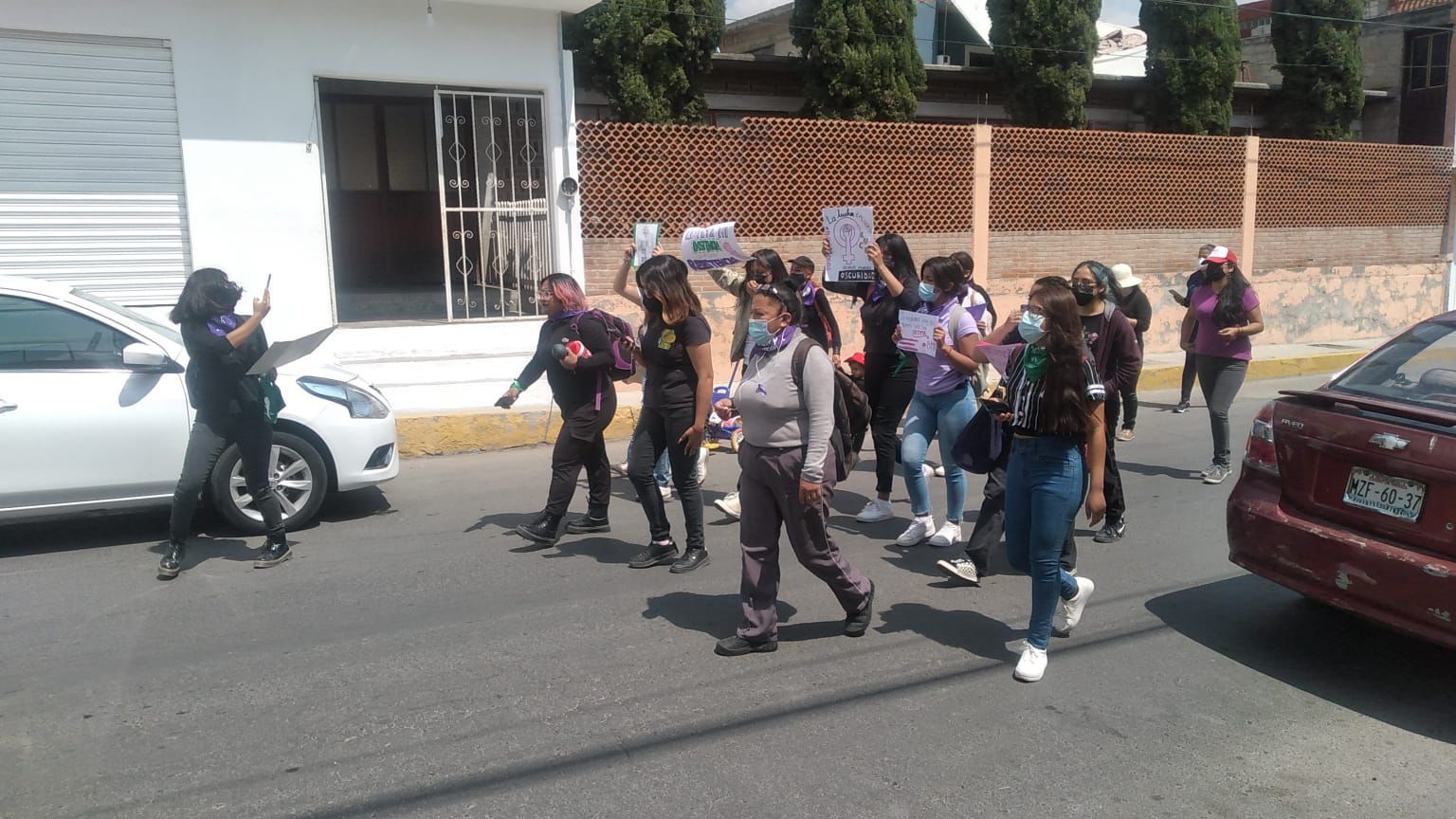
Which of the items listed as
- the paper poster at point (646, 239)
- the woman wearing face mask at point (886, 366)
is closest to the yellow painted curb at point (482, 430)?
the paper poster at point (646, 239)

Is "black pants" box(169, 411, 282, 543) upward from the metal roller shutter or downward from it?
downward

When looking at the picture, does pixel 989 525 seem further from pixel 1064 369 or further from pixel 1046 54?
pixel 1046 54

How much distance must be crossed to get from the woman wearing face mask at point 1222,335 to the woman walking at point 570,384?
426 centimetres

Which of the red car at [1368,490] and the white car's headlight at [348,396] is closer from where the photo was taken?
the red car at [1368,490]

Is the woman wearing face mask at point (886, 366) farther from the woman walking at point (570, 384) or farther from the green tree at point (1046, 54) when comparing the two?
the green tree at point (1046, 54)

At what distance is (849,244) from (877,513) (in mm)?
1733

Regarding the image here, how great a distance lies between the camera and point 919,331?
584cm

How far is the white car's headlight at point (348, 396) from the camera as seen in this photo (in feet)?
21.9

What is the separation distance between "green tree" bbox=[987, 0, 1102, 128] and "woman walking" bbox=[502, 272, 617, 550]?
12.4 meters

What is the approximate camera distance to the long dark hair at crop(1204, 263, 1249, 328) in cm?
739

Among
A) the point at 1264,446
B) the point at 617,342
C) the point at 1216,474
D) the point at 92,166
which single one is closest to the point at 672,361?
the point at 617,342

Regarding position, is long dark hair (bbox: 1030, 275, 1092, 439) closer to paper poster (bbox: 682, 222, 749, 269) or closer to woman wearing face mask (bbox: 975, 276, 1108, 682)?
woman wearing face mask (bbox: 975, 276, 1108, 682)

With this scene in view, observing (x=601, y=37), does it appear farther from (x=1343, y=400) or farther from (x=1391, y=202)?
(x=1391, y=202)

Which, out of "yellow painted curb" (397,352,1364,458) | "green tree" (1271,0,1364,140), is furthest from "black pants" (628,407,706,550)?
"green tree" (1271,0,1364,140)
